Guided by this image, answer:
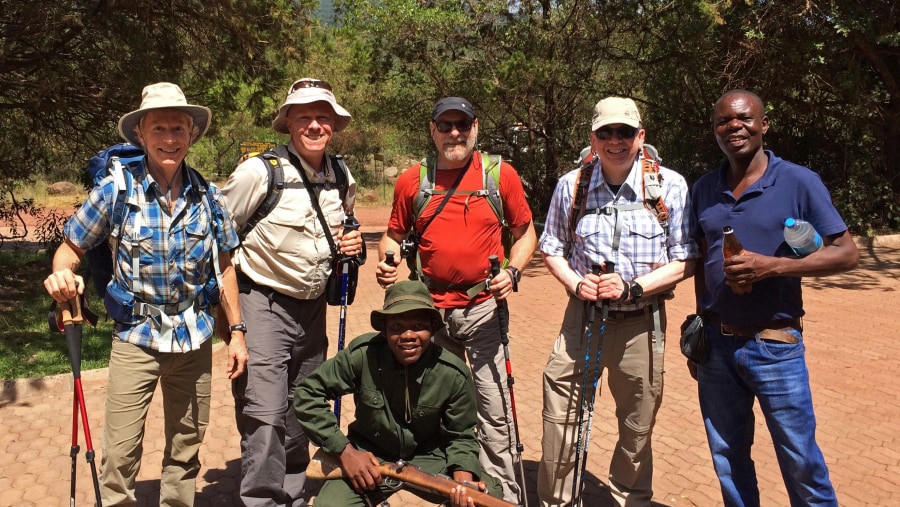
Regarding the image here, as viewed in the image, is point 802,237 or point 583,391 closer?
point 802,237

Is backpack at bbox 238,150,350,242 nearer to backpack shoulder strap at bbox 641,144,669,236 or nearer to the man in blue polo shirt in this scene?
backpack shoulder strap at bbox 641,144,669,236

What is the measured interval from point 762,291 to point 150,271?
108 inches

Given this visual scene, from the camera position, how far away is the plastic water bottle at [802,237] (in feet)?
9.82

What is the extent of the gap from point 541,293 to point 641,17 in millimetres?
6631

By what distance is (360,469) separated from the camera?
10.8 ft

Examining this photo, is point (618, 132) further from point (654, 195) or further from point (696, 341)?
point (696, 341)

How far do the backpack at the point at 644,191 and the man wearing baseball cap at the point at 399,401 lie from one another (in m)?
0.91

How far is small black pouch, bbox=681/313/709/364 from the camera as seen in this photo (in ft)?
11.1

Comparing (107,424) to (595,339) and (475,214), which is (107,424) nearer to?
(475,214)

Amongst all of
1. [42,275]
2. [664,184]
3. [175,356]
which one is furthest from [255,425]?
[42,275]

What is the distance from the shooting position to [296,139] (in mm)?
4027

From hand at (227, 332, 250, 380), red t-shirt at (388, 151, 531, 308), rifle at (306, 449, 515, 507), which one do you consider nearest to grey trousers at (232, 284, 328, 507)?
hand at (227, 332, 250, 380)

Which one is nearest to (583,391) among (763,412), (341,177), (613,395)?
(613,395)

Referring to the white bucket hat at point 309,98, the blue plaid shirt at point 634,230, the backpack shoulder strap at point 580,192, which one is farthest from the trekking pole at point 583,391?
the white bucket hat at point 309,98
